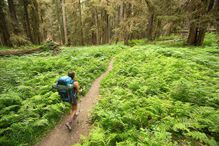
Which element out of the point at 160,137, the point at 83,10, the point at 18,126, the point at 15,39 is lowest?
the point at 18,126

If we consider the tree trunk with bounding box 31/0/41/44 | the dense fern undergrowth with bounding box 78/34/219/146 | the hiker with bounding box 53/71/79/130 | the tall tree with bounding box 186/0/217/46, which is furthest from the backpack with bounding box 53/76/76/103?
the tree trunk with bounding box 31/0/41/44

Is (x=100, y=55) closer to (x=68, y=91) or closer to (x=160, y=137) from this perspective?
(x=68, y=91)

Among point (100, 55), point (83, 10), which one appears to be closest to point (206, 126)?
point (100, 55)

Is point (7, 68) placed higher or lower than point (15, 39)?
lower

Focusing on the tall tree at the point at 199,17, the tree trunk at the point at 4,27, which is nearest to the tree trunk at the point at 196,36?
the tall tree at the point at 199,17

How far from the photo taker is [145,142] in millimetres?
3887

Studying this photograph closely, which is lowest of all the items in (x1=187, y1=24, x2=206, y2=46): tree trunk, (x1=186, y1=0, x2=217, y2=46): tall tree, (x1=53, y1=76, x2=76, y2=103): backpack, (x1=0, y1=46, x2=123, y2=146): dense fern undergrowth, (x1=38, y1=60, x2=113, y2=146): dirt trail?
(x1=38, y1=60, x2=113, y2=146): dirt trail

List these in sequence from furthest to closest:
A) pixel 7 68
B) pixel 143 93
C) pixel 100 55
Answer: pixel 100 55, pixel 7 68, pixel 143 93

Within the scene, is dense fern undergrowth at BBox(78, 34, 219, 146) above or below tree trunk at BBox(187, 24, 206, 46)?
below

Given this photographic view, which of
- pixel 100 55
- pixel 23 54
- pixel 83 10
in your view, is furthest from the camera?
pixel 83 10

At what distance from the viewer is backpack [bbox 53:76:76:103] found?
18.5 feet

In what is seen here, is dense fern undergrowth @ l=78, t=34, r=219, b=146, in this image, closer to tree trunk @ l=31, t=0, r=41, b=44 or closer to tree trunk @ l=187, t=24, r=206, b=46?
tree trunk @ l=187, t=24, r=206, b=46

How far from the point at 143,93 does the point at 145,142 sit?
294 centimetres

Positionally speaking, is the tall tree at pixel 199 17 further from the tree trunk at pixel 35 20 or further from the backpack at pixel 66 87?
the tree trunk at pixel 35 20
